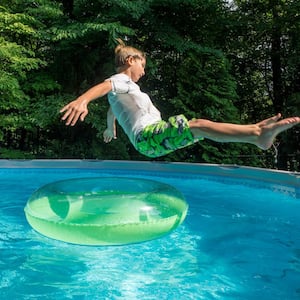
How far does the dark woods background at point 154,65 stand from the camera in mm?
8391

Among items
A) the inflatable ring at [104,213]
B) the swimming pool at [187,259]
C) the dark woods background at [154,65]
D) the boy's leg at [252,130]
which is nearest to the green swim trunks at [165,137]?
the boy's leg at [252,130]

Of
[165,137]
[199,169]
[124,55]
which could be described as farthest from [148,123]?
[199,169]

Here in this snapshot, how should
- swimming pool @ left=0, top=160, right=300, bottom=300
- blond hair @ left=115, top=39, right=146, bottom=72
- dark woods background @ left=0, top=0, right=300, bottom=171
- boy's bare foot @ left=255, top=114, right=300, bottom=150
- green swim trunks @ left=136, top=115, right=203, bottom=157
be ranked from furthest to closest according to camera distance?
dark woods background @ left=0, top=0, right=300, bottom=171, blond hair @ left=115, top=39, right=146, bottom=72, green swim trunks @ left=136, top=115, right=203, bottom=157, swimming pool @ left=0, top=160, right=300, bottom=300, boy's bare foot @ left=255, top=114, right=300, bottom=150

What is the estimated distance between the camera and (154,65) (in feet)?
29.5

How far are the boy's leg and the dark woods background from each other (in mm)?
5745

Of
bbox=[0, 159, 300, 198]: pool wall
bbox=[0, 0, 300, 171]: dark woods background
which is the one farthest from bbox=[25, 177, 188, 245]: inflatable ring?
bbox=[0, 0, 300, 171]: dark woods background

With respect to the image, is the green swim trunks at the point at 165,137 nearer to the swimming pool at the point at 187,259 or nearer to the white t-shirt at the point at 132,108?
the white t-shirt at the point at 132,108

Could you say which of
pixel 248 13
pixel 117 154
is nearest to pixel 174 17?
pixel 248 13

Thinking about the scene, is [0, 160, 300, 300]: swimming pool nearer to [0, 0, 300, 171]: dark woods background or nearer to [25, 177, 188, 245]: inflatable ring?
[25, 177, 188, 245]: inflatable ring

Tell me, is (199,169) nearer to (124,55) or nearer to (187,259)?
(187,259)

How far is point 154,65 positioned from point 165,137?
6323 mm

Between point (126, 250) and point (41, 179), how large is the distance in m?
3.86

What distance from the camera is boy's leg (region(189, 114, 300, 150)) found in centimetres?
244

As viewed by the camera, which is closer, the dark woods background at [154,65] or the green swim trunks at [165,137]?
the green swim trunks at [165,137]
